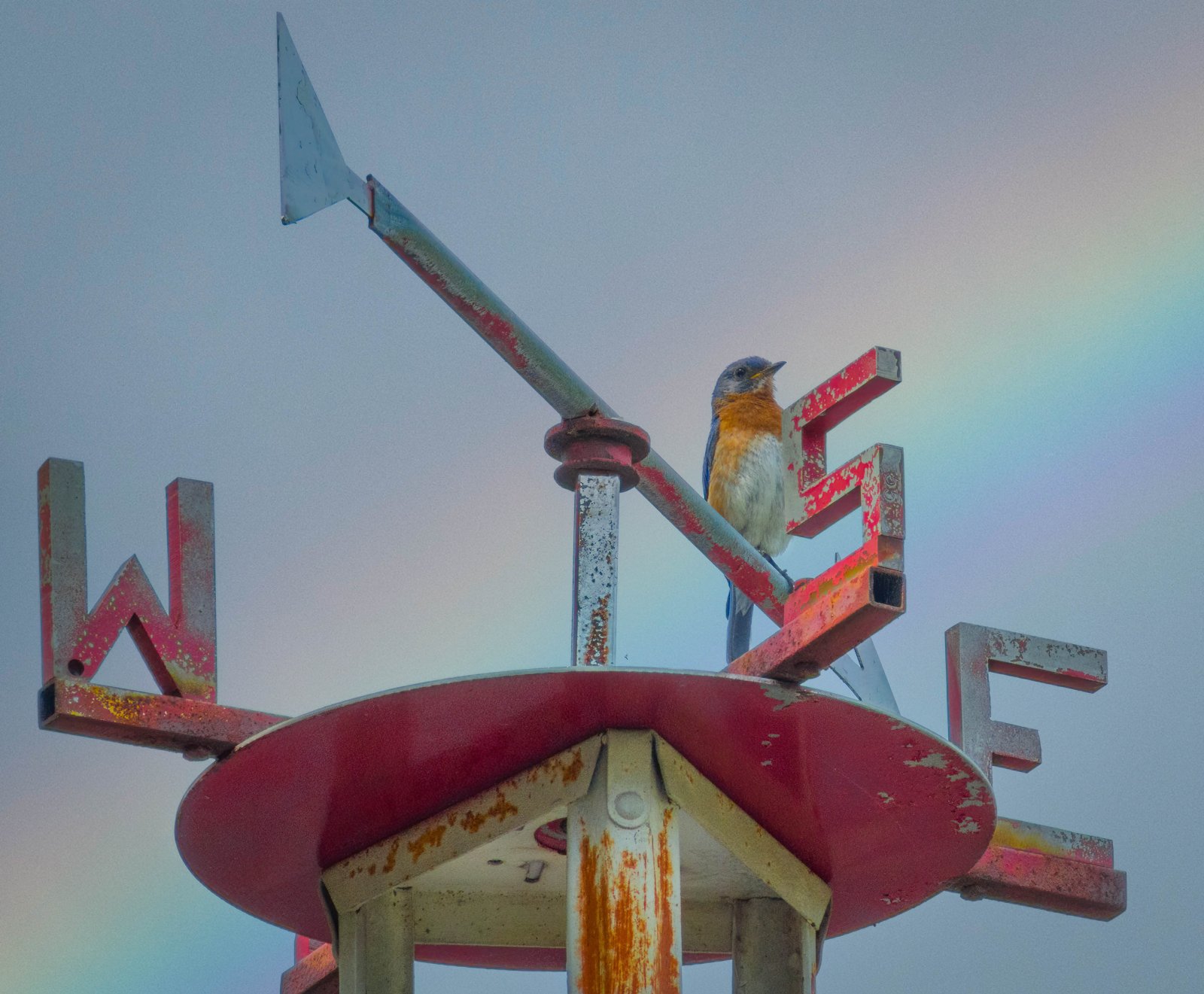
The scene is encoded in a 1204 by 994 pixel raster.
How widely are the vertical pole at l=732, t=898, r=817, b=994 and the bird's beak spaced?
941cm

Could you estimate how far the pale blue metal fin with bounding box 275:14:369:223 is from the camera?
213 inches

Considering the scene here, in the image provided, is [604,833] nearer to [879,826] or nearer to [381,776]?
[381,776]

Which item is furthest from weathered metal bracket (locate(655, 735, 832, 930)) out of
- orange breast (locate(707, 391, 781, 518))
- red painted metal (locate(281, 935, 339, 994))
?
orange breast (locate(707, 391, 781, 518))

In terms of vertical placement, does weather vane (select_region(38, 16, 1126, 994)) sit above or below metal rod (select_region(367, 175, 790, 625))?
below

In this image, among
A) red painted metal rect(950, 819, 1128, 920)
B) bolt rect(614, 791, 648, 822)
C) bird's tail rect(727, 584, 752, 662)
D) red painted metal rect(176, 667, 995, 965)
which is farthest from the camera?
bird's tail rect(727, 584, 752, 662)

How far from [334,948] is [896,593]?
247 centimetres

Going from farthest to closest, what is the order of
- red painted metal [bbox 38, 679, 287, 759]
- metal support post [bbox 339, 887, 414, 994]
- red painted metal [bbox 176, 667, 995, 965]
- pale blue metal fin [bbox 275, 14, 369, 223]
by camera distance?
metal support post [bbox 339, 887, 414, 994] → red painted metal [bbox 38, 679, 287, 759] → red painted metal [bbox 176, 667, 995, 965] → pale blue metal fin [bbox 275, 14, 369, 223]

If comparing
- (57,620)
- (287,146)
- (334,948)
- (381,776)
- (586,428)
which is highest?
(287,146)

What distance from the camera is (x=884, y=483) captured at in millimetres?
5344

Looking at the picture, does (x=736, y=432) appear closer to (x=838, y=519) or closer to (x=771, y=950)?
(x=771, y=950)

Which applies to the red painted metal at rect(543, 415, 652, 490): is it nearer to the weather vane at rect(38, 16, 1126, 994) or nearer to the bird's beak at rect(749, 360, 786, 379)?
the weather vane at rect(38, 16, 1126, 994)

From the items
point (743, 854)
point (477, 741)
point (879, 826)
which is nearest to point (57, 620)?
point (477, 741)

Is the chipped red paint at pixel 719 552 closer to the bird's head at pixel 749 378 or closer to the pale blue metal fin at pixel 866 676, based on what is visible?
the pale blue metal fin at pixel 866 676

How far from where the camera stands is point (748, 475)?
1492cm
